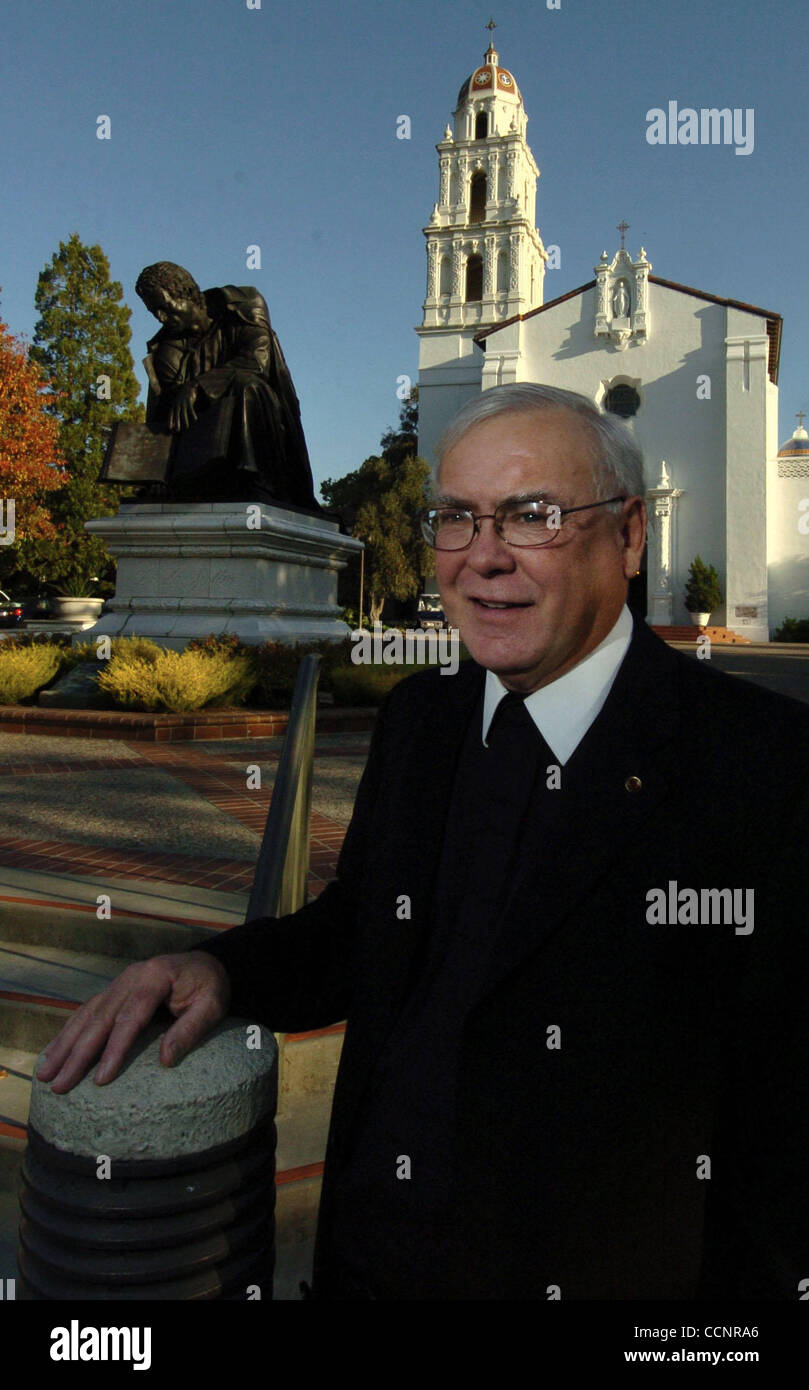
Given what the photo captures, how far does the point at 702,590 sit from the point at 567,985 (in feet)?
129

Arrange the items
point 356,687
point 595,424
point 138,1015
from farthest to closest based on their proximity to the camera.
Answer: point 356,687, point 595,424, point 138,1015

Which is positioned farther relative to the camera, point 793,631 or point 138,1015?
point 793,631

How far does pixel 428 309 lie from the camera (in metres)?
53.1

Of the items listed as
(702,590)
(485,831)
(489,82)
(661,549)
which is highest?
(489,82)

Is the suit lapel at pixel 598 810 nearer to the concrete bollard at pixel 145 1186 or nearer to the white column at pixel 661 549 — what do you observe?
the concrete bollard at pixel 145 1186

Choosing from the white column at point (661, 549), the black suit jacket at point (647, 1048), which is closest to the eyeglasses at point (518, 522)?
the black suit jacket at point (647, 1048)

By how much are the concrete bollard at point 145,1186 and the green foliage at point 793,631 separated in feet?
129

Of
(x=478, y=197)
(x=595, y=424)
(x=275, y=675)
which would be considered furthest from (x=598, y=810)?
(x=478, y=197)

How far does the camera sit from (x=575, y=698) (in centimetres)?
161

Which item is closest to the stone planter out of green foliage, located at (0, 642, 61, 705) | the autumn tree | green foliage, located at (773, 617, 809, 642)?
the autumn tree

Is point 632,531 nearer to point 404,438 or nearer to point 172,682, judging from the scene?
point 172,682

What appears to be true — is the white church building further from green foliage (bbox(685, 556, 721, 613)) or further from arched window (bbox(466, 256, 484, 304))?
arched window (bbox(466, 256, 484, 304))

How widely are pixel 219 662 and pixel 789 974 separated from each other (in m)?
8.48
